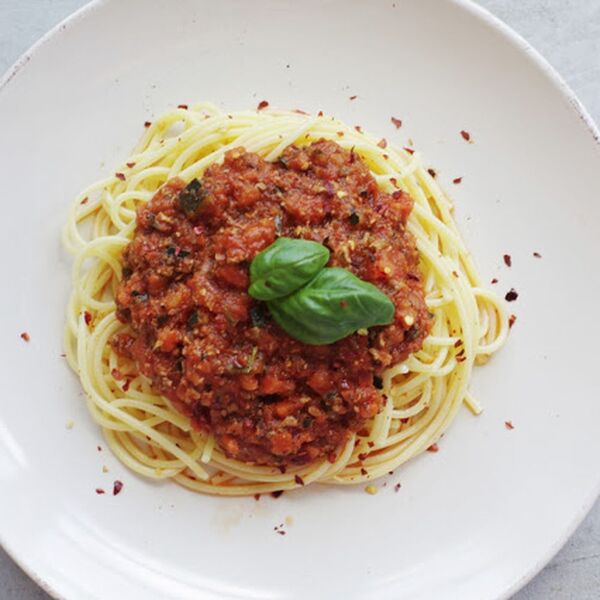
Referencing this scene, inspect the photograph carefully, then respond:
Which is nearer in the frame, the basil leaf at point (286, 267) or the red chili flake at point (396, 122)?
the basil leaf at point (286, 267)

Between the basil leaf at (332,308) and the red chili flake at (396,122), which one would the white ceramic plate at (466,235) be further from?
the basil leaf at (332,308)

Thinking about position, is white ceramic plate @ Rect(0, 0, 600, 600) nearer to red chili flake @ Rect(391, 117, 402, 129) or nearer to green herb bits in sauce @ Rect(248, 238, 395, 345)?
red chili flake @ Rect(391, 117, 402, 129)

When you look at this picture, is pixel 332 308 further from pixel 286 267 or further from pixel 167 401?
pixel 167 401

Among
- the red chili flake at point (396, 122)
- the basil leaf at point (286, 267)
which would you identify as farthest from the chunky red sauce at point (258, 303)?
the red chili flake at point (396, 122)

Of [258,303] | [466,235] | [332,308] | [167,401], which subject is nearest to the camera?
[332,308]

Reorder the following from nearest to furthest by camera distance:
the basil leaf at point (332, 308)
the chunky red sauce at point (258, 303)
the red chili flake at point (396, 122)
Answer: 1. the basil leaf at point (332, 308)
2. the chunky red sauce at point (258, 303)
3. the red chili flake at point (396, 122)

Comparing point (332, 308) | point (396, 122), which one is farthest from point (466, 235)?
point (332, 308)

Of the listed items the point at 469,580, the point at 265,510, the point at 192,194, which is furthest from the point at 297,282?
the point at 469,580
